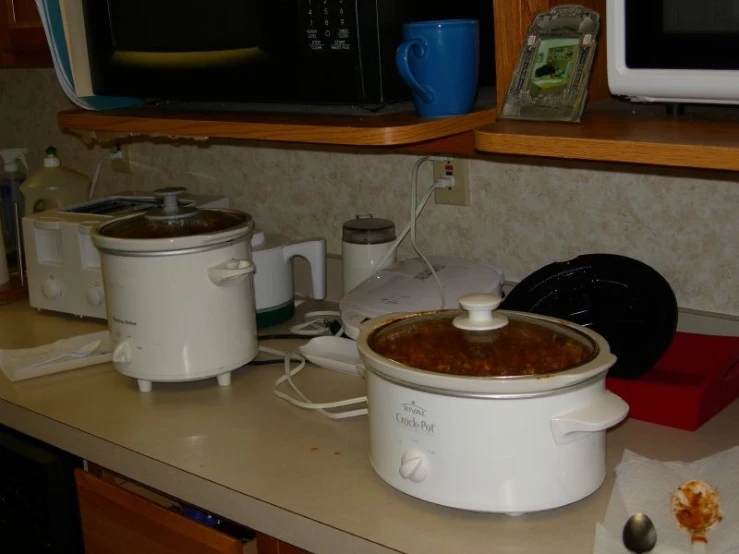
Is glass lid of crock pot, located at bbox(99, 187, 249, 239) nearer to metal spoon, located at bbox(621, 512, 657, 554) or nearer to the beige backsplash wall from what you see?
the beige backsplash wall

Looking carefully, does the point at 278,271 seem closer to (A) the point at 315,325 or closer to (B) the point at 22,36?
(A) the point at 315,325

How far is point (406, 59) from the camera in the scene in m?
1.14

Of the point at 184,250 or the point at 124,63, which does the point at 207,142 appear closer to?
the point at 124,63

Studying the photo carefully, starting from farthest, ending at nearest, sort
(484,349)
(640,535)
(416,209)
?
(416,209) → (484,349) → (640,535)

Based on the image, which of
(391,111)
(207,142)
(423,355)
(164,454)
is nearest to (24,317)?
(207,142)

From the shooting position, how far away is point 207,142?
1.88 m

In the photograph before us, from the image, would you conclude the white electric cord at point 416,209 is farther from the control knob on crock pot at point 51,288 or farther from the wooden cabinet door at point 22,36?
the wooden cabinet door at point 22,36

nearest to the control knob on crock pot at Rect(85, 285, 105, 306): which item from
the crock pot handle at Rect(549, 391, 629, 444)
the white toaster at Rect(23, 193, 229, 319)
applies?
the white toaster at Rect(23, 193, 229, 319)

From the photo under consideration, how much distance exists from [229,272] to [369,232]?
0.32 meters

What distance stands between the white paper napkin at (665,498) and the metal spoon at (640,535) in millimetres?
14

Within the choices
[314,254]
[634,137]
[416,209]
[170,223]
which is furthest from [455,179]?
[634,137]

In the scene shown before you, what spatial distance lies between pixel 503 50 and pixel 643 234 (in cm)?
38

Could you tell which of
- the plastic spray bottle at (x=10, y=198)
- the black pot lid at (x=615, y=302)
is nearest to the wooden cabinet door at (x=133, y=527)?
the black pot lid at (x=615, y=302)

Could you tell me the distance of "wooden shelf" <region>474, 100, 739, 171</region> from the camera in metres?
0.90
